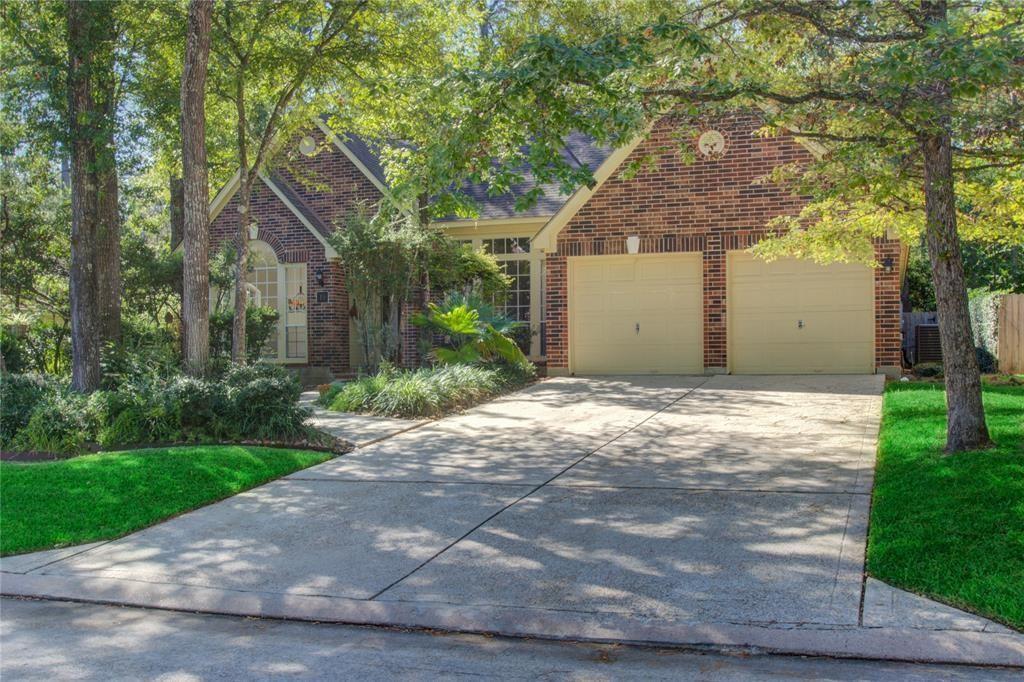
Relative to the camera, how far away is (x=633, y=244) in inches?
627

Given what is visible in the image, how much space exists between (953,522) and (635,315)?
1056 cm

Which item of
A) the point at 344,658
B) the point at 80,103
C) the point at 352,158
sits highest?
the point at 352,158

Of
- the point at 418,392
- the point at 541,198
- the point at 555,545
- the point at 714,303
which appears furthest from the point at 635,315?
the point at 555,545

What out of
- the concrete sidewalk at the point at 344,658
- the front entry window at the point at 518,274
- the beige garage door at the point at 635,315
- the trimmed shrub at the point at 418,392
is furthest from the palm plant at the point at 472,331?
the concrete sidewalk at the point at 344,658

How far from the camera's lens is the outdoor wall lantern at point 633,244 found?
15.9m

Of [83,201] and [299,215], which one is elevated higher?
[299,215]

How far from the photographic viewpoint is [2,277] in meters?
16.8

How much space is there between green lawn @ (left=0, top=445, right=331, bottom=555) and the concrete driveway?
28 cm

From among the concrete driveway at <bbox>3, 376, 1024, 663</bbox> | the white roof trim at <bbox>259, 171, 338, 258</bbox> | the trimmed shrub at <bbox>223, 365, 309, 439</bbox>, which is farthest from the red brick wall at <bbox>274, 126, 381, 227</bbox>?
the concrete driveway at <bbox>3, 376, 1024, 663</bbox>

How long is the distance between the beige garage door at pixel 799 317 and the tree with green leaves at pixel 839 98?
5314 millimetres

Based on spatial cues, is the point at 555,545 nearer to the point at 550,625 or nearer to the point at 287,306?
the point at 550,625

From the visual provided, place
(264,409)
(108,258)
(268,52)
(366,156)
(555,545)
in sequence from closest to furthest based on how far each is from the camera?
1. (555,545)
2. (264,409)
3. (268,52)
4. (108,258)
5. (366,156)

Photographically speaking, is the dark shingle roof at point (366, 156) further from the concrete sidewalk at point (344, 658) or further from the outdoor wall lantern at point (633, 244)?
the concrete sidewalk at point (344, 658)

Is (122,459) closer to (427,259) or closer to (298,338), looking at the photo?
(427,259)
